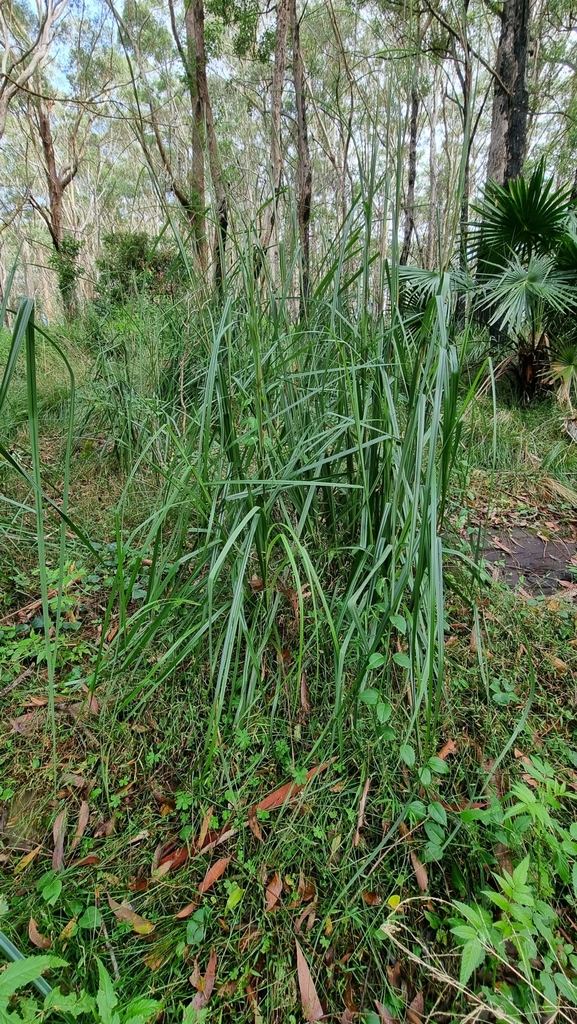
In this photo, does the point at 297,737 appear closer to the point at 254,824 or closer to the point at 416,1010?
the point at 254,824

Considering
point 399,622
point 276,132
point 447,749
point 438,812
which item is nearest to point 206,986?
point 438,812

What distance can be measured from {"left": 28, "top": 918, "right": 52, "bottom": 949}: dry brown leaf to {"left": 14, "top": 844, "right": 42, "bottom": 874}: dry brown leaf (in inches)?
4.5

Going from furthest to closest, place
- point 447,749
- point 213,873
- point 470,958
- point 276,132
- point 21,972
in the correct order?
point 276,132 → point 447,749 → point 213,873 → point 470,958 → point 21,972

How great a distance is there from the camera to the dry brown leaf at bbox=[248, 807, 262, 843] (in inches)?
35.1

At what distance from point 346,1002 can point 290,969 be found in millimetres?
104

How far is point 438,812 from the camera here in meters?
0.83

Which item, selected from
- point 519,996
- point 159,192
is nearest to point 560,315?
point 159,192

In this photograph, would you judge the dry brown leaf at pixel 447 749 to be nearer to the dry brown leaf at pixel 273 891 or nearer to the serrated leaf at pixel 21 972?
the dry brown leaf at pixel 273 891

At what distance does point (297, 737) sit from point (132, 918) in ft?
1.44

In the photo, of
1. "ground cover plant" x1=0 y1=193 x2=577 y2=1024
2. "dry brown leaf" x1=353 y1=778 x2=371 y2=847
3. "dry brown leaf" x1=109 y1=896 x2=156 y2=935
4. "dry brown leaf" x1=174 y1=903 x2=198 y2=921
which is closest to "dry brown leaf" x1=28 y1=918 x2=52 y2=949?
"ground cover plant" x1=0 y1=193 x2=577 y2=1024

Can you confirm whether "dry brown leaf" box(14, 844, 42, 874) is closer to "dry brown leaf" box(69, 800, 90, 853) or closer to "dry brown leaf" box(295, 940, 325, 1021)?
"dry brown leaf" box(69, 800, 90, 853)

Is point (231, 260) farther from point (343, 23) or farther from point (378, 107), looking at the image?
point (343, 23)

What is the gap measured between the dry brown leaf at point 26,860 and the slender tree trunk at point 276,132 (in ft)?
4.69

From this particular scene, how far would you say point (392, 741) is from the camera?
37.9 inches
